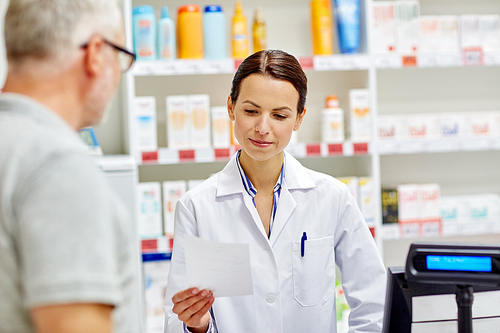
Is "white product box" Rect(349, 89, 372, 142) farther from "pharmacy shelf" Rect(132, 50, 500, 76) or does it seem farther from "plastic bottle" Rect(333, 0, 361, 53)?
"plastic bottle" Rect(333, 0, 361, 53)

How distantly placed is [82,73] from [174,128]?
1871 mm

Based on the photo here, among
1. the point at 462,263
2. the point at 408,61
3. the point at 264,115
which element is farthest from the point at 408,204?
the point at 462,263

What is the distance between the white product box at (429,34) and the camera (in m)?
2.75

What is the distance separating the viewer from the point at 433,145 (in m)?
2.75

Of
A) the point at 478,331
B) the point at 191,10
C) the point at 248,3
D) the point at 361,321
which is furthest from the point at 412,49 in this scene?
the point at 478,331

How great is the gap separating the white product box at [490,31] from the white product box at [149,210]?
2.10 meters

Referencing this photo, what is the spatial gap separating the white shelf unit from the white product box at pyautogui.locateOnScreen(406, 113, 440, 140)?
0.24ft

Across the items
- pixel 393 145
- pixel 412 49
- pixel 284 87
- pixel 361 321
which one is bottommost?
pixel 361 321

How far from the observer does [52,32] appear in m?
0.68

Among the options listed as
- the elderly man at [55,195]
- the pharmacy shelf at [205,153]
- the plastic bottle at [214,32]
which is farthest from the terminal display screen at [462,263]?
the plastic bottle at [214,32]

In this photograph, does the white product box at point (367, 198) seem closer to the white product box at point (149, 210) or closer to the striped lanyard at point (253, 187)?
the white product box at point (149, 210)

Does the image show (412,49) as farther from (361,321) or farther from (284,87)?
(361,321)

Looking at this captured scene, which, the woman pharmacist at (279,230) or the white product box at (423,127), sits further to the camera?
the white product box at (423,127)

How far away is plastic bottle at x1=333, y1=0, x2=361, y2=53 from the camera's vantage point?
2.73 m
